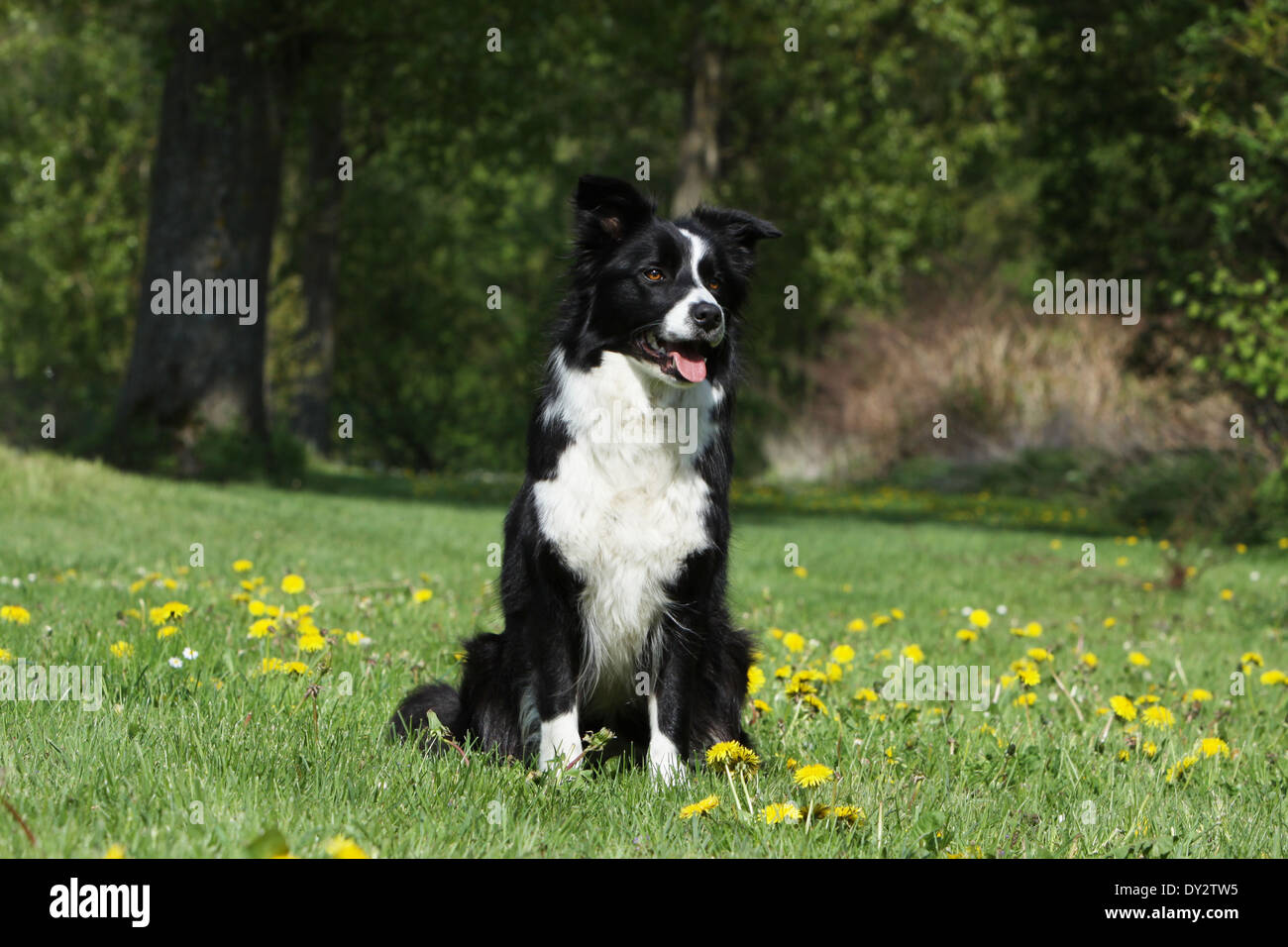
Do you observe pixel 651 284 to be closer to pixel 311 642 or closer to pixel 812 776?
pixel 812 776

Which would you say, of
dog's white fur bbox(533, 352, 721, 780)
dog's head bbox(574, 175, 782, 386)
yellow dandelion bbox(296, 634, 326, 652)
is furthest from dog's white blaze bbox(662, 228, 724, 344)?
yellow dandelion bbox(296, 634, 326, 652)

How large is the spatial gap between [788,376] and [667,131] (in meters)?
6.00

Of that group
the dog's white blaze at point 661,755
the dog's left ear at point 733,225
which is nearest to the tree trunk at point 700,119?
the dog's left ear at point 733,225

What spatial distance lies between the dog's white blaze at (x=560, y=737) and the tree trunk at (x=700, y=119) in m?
17.4

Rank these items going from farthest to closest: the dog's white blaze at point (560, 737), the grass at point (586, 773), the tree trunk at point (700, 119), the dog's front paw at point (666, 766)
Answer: the tree trunk at point (700, 119), the dog's white blaze at point (560, 737), the dog's front paw at point (666, 766), the grass at point (586, 773)

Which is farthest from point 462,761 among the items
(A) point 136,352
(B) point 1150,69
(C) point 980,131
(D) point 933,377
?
(D) point 933,377

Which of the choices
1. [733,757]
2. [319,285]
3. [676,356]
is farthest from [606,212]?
[319,285]

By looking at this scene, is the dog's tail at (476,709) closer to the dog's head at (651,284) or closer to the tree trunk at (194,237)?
the dog's head at (651,284)

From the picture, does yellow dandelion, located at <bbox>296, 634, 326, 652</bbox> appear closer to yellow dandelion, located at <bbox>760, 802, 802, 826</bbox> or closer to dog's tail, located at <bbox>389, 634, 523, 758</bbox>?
dog's tail, located at <bbox>389, 634, 523, 758</bbox>

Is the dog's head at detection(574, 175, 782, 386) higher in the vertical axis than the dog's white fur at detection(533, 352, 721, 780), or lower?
higher

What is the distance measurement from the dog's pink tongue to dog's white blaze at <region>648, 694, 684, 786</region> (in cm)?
96

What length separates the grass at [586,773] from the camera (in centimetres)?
273

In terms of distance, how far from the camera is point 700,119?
20406 millimetres

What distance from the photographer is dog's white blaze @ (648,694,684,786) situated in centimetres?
338
